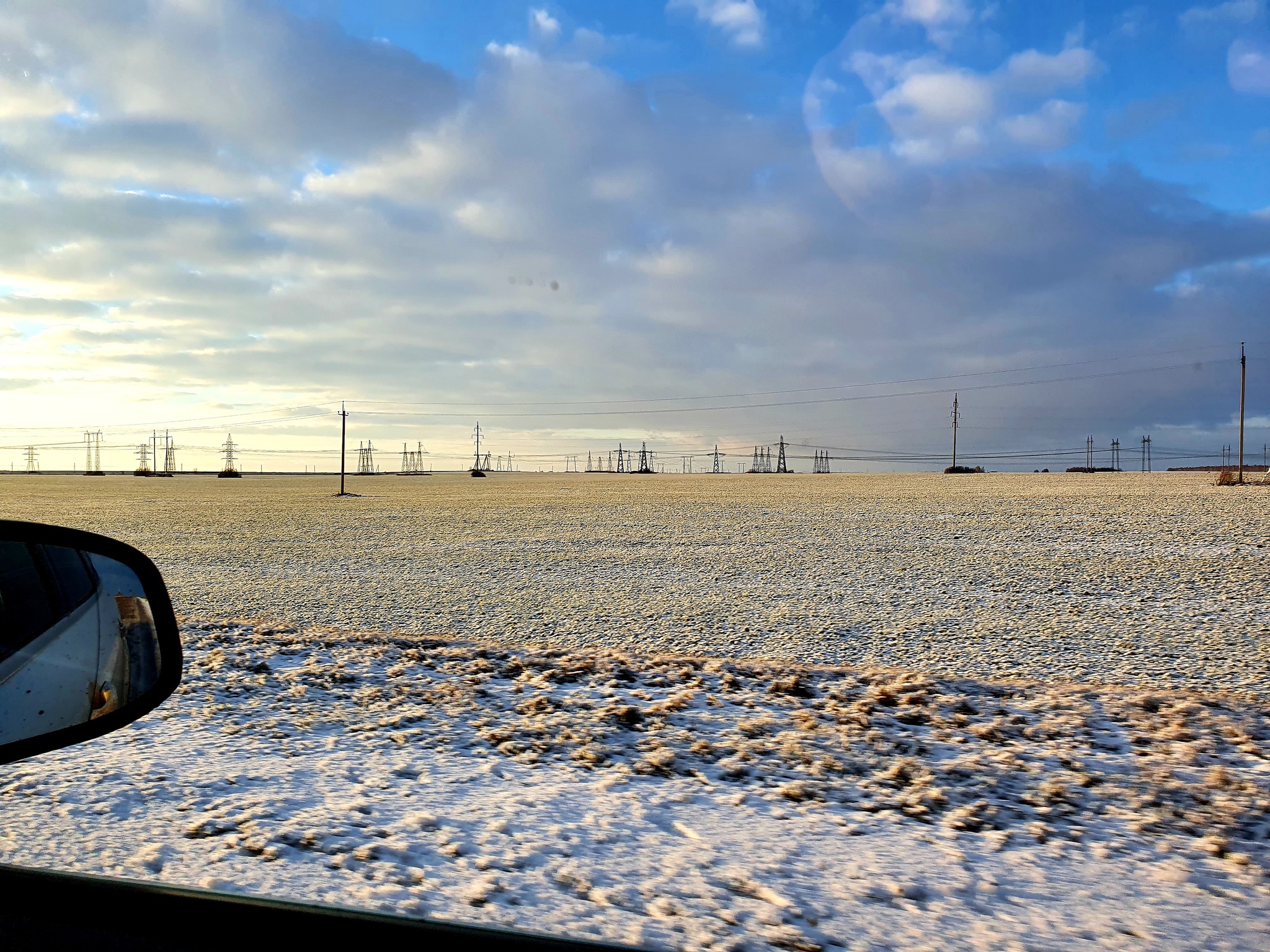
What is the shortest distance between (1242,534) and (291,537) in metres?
17.5

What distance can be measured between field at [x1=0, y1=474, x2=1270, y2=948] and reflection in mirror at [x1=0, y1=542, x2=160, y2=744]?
1.94 ft

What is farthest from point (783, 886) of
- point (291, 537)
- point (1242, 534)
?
point (291, 537)

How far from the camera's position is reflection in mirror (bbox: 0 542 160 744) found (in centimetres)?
263

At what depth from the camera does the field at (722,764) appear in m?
2.73

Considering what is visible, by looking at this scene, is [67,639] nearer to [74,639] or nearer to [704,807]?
[74,639]

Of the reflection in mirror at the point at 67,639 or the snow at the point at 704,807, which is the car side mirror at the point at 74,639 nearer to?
the reflection in mirror at the point at 67,639

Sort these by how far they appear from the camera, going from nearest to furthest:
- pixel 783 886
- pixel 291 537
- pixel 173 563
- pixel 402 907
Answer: pixel 402 907 → pixel 783 886 → pixel 173 563 → pixel 291 537

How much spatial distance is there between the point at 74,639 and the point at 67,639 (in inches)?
1.4

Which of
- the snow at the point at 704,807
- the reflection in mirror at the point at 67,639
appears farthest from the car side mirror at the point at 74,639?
the snow at the point at 704,807

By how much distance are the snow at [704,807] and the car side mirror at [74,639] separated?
56 centimetres

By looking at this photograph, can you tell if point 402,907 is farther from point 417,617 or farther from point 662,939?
point 417,617

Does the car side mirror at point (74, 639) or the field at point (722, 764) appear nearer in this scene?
the car side mirror at point (74, 639)

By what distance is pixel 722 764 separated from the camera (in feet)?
13.4

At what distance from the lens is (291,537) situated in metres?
17.5
